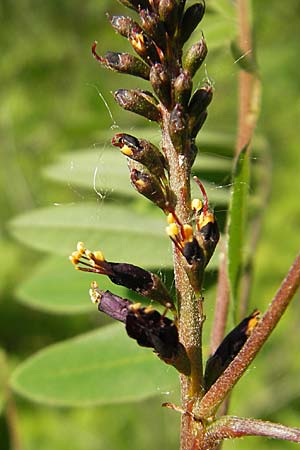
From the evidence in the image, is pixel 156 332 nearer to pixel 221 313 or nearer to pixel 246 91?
pixel 221 313

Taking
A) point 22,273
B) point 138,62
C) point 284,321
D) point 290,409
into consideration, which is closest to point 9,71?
point 22,273

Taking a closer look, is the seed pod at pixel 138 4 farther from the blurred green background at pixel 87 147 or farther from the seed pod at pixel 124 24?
the blurred green background at pixel 87 147

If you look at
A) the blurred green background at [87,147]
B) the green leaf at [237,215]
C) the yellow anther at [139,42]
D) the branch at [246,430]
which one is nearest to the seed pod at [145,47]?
the yellow anther at [139,42]

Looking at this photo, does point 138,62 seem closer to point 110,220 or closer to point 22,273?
point 110,220

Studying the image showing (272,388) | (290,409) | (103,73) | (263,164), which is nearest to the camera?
(263,164)

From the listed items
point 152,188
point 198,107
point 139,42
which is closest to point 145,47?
point 139,42
